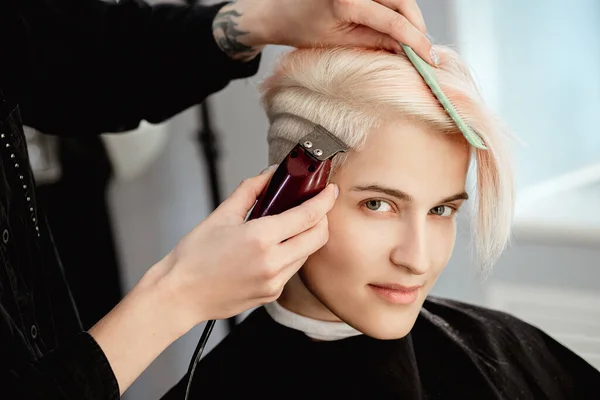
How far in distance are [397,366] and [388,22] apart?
0.57 metres

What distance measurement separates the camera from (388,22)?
1.01m

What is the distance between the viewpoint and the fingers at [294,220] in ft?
2.74

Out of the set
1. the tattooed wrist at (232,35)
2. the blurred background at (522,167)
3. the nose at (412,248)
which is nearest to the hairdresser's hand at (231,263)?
the nose at (412,248)

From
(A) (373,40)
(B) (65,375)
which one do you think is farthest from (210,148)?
(B) (65,375)

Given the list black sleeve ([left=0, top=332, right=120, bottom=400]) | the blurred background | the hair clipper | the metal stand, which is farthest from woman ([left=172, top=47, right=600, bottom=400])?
the metal stand

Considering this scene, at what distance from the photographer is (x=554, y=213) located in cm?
188

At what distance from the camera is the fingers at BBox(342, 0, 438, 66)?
1005 millimetres

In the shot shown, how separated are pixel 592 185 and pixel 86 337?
1.62 meters

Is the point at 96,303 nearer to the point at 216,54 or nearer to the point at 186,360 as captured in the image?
the point at 186,360

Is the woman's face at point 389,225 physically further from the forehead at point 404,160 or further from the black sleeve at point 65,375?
the black sleeve at point 65,375

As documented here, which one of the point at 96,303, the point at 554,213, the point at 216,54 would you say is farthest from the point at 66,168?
the point at 554,213

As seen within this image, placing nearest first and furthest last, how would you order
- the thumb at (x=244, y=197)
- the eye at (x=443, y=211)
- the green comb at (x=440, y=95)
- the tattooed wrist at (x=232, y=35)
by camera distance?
the thumb at (x=244, y=197)
the green comb at (x=440, y=95)
the eye at (x=443, y=211)
the tattooed wrist at (x=232, y=35)

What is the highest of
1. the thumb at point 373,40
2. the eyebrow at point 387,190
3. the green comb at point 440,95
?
the thumb at point 373,40

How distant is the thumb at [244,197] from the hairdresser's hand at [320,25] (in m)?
0.25
